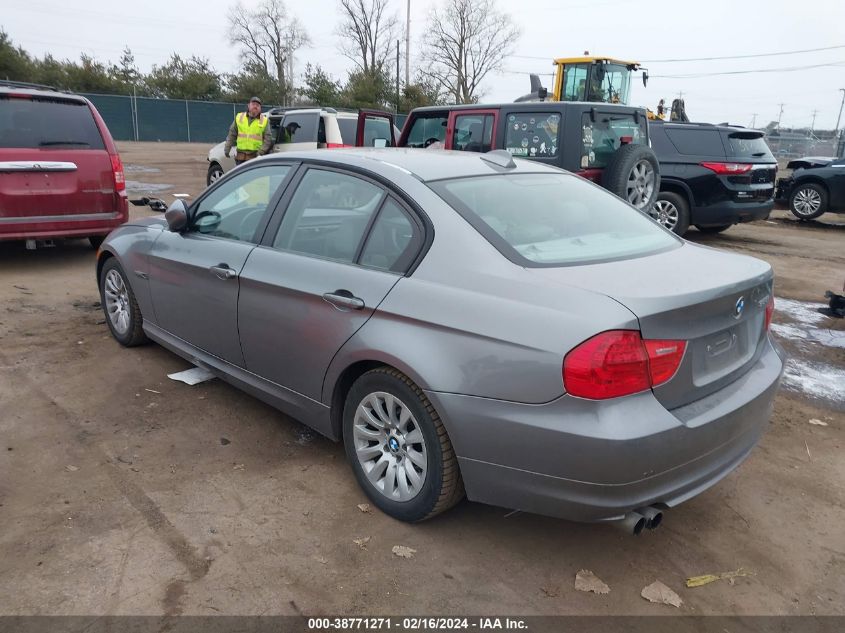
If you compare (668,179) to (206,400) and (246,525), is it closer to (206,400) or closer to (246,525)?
(206,400)

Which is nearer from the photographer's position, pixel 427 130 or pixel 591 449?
pixel 591 449

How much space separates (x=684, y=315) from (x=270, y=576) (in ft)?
6.12

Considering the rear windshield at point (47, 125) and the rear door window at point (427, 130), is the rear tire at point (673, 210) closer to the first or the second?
the rear door window at point (427, 130)

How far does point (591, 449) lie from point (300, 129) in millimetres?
11121

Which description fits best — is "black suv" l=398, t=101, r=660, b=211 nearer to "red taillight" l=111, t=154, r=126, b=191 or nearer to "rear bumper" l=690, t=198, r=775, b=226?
"rear bumper" l=690, t=198, r=775, b=226

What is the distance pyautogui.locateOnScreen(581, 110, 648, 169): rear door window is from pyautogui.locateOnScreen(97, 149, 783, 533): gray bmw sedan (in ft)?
13.3

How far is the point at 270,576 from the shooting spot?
264 centimetres

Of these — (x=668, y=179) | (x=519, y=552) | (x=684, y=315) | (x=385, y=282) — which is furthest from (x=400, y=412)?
(x=668, y=179)

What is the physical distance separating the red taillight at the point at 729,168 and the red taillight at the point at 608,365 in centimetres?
874

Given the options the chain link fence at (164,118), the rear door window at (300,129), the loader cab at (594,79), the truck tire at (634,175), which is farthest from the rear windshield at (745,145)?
the chain link fence at (164,118)

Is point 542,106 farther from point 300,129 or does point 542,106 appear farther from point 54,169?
point 300,129

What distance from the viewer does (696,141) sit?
404 inches

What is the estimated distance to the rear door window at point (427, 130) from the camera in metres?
8.46

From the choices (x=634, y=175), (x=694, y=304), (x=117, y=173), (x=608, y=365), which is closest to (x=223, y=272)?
(x=608, y=365)
